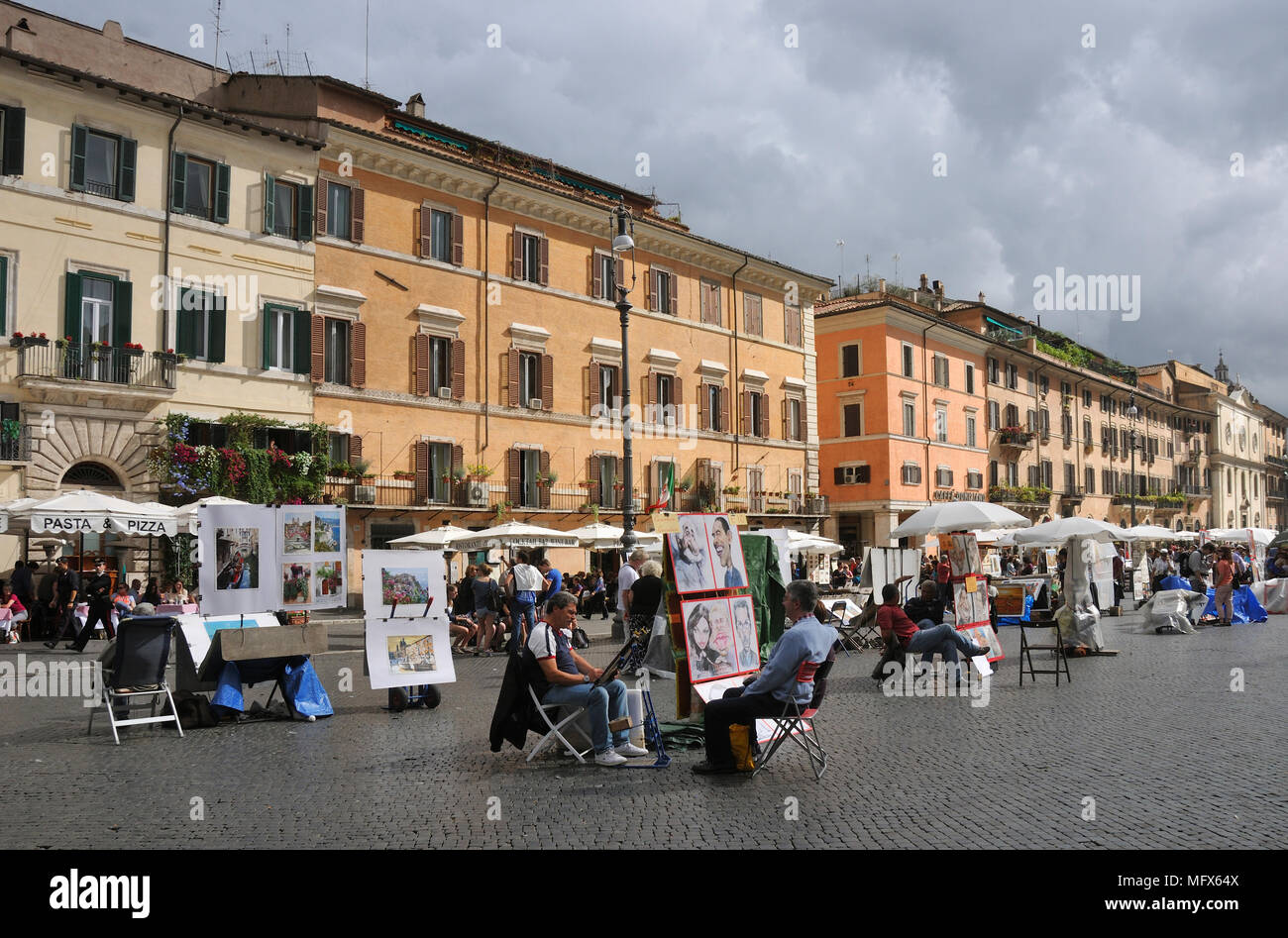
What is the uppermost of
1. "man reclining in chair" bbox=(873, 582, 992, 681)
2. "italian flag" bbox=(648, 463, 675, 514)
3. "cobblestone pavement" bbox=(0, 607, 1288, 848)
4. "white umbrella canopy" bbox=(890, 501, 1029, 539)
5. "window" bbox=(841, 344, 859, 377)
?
"window" bbox=(841, 344, 859, 377)

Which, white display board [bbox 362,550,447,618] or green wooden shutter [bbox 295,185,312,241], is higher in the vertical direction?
green wooden shutter [bbox 295,185,312,241]

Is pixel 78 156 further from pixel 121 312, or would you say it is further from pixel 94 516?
pixel 94 516

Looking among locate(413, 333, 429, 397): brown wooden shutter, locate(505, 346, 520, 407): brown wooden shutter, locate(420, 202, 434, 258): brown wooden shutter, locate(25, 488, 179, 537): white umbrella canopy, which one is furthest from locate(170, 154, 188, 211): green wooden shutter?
locate(505, 346, 520, 407): brown wooden shutter

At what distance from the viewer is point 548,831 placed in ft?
20.8

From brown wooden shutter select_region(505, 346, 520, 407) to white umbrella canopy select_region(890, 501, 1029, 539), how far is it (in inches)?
591

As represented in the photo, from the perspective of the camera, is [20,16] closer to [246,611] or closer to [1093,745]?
[246,611]

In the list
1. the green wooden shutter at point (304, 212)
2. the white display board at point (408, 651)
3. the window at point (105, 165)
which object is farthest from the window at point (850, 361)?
the white display board at point (408, 651)

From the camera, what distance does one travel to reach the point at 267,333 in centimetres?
2644

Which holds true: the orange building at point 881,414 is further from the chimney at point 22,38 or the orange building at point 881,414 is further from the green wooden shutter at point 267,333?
the chimney at point 22,38

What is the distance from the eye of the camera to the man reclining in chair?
1234 cm

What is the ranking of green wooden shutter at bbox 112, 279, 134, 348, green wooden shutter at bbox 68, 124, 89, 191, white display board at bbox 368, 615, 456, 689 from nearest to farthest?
1. white display board at bbox 368, 615, 456, 689
2. green wooden shutter at bbox 68, 124, 89, 191
3. green wooden shutter at bbox 112, 279, 134, 348

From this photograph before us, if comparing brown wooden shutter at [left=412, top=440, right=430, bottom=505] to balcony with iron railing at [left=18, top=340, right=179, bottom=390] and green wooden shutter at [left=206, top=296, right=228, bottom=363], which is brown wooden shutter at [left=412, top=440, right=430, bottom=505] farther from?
balcony with iron railing at [left=18, top=340, right=179, bottom=390]

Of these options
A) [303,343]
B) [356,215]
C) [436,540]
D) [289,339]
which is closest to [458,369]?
[303,343]

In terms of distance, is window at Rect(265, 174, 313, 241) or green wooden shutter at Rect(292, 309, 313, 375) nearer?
window at Rect(265, 174, 313, 241)
